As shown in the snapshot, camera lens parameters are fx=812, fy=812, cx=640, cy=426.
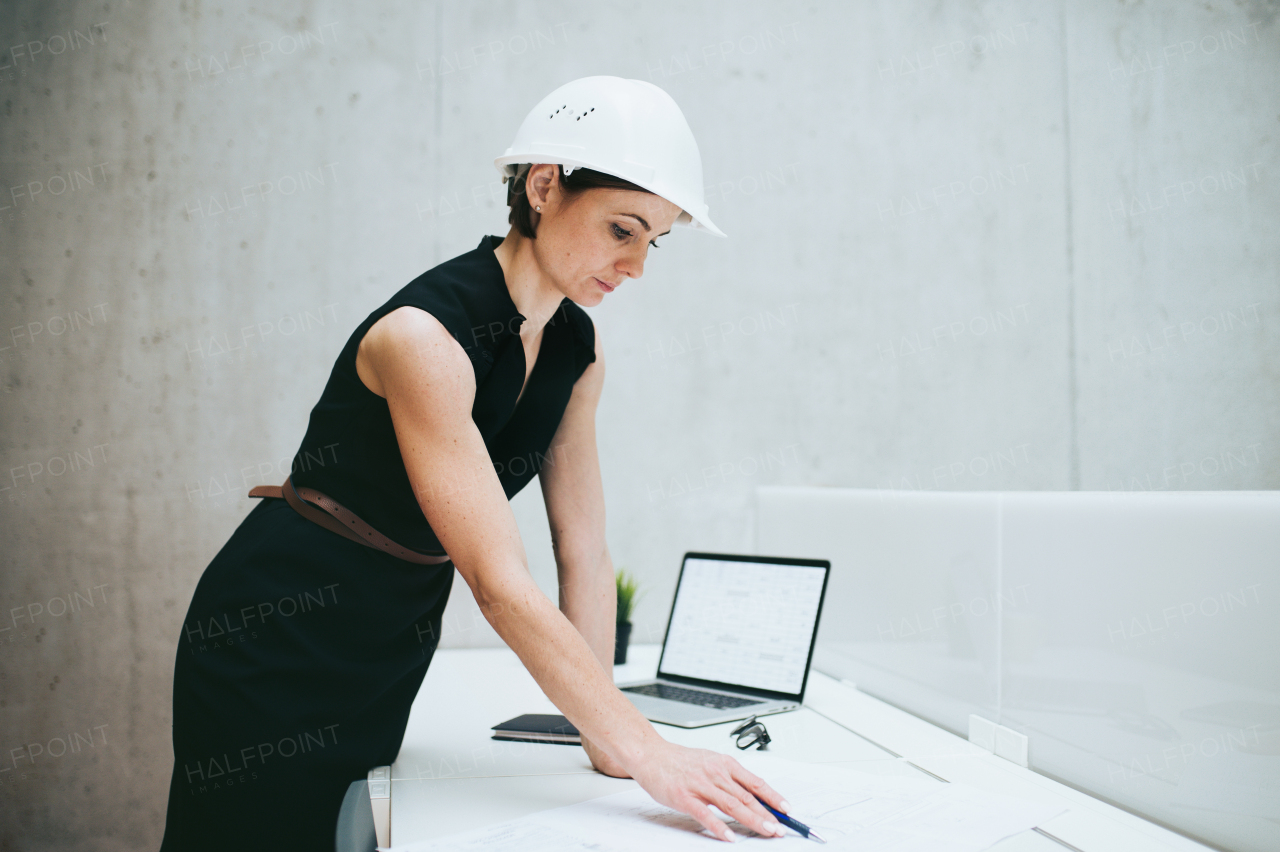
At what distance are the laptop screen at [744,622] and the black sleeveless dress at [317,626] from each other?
70 centimetres

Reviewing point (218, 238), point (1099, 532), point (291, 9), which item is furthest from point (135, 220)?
point (1099, 532)

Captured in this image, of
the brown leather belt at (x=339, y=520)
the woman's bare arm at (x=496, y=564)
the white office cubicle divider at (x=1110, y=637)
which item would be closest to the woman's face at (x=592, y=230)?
the woman's bare arm at (x=496, y=564)

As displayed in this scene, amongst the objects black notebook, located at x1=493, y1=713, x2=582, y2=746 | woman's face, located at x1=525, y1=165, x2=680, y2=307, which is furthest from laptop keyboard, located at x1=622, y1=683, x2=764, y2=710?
woman's face, located at x1=525, y1=165, x2=680, y2=307

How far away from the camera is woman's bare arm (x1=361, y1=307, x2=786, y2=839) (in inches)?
31.9

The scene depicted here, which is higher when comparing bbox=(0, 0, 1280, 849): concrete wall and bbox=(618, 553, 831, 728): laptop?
bbox=(0, 0, 1280, 849): concrete wall

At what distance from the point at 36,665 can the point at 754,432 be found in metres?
1.75

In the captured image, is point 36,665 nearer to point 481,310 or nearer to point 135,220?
point 135,220

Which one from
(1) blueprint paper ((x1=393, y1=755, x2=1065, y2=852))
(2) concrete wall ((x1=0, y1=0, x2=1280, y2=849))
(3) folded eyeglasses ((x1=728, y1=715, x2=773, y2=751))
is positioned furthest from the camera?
(2) concrete wall ((x1=0, y1=0, x2=1280, y2=849))

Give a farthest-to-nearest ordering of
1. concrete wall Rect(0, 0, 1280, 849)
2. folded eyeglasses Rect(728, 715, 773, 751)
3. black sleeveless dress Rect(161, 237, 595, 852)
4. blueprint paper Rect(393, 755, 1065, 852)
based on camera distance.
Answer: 1. concrete wall Rect(0, 0, 1280, 849)
2. folded eyeglasses Rect(728, 715, 773, 751)
3. black sleeveless dress Rect(161, 237, 595, 852)
4. blueprint paper Rect(393, 755, 1065, 852)

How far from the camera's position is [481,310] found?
3.28 feet

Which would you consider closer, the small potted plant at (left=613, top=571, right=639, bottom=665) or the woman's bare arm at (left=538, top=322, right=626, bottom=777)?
the woman's bare arm at (left=538, top=322, right=626, bottom=777)

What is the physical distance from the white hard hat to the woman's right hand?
606 millimetres

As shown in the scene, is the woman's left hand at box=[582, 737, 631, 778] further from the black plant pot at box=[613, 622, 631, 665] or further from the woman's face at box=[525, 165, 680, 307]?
the black plant pot at box=[613, 622, 631, 665]

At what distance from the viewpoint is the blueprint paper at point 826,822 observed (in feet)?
2.54
